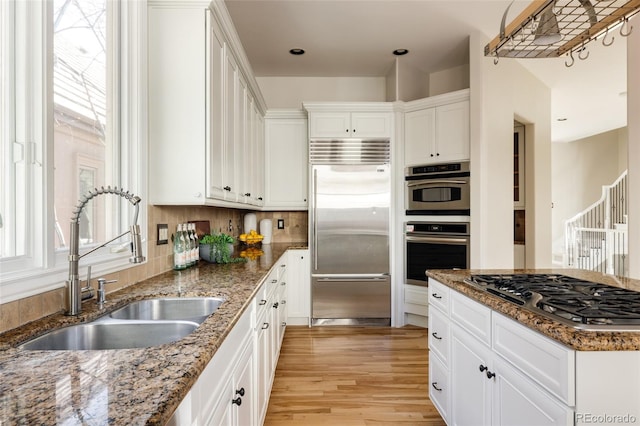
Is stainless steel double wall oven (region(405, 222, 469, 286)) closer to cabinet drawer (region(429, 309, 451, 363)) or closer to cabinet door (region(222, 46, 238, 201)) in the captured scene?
cabinet drawer (region(429, 309, 451, 363))

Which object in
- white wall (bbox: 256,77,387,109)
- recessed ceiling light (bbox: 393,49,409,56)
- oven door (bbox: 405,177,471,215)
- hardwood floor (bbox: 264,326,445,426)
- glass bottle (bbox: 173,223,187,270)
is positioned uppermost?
recessed ceiling light (bbox: 393,49,409,56)

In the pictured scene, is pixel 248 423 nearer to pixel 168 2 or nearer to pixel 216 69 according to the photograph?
pixel 216 69

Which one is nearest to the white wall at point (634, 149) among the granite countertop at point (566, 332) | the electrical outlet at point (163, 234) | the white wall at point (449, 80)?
the granite countertop at point (566, 332)

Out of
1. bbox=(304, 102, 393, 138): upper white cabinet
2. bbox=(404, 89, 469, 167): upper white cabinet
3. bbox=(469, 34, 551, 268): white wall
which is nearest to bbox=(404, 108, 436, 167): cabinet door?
bbox=(404, 89, 469, 167): upper white cabinet

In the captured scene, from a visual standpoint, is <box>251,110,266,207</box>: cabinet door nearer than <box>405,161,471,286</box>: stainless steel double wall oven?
No

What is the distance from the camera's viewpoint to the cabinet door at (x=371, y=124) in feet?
13.1

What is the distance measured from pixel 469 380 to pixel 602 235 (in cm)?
687

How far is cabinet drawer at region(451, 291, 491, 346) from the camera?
1.48 meters

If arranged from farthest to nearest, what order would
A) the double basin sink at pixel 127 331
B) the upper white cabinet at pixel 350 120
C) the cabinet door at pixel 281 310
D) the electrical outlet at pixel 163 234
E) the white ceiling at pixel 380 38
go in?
1. the upper white cabinet at pixel 350 120
2. the white ceiling at pixel 380 38
3. the cabinet door at pixel 281 310
4. the electrical outlet at pixel 163 234
5. the double basin sink at pixel 127 331

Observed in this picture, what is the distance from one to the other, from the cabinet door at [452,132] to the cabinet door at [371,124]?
528mm

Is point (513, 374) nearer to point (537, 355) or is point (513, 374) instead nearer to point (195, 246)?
point (537, 355)

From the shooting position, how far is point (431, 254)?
379 cm

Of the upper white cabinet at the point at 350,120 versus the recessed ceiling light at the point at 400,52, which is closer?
the recessed ceiling light at the point at 400,52

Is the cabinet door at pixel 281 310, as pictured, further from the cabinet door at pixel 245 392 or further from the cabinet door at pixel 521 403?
the cabinet door at pixel 521 403
